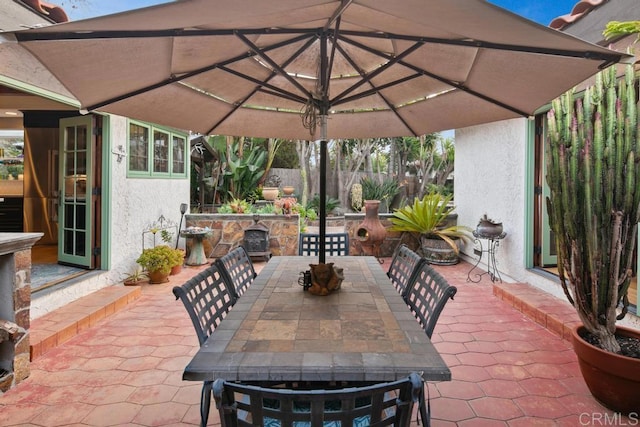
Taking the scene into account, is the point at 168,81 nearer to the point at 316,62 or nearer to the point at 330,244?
the point at 316,62

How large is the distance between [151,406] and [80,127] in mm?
3921

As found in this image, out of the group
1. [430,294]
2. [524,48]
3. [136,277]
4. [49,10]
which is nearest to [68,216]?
[136,277]

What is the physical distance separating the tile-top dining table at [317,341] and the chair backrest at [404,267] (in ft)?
0.69

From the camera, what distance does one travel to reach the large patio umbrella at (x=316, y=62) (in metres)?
1.48

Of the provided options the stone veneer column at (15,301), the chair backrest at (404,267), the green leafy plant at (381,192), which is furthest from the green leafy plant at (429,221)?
the green leafy plant at (381,192)

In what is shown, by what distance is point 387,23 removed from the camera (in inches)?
75.3

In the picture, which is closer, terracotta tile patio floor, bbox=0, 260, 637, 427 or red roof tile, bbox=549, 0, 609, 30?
terracotta tile patio floor, bbox=0, 260, 637, 427

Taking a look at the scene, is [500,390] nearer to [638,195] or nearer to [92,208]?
[638,195]

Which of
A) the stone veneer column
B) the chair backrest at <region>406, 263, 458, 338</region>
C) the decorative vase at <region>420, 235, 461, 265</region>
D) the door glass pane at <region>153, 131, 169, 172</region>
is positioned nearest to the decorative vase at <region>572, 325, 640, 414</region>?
the chair backrest at <region>406, 263, 458, 338</region>

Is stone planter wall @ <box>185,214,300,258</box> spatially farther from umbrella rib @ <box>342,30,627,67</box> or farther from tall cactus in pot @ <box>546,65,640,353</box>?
umbrella rib @ <box>342,30,627,67</box>

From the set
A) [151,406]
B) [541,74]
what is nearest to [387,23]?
[541,74]

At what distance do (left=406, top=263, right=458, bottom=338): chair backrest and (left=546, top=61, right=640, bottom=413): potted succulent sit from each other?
112cm

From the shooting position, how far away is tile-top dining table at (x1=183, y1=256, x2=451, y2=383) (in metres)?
1.33

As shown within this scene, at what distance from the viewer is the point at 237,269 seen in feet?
9.00
